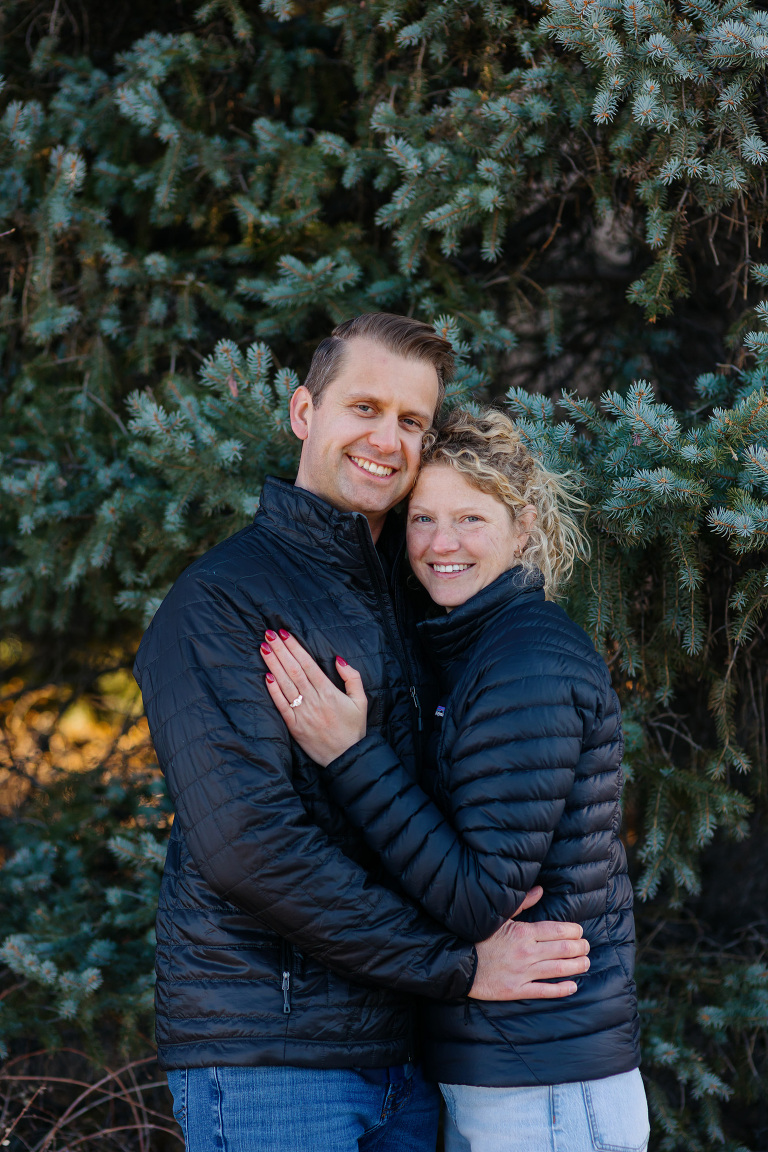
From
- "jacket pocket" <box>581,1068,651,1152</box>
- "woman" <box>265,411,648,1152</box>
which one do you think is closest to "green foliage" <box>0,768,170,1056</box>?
"woman" <box>265,411,648,1152</box>

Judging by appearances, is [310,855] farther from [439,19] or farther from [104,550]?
[439,19]

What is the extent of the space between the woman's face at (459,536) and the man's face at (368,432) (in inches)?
3.9

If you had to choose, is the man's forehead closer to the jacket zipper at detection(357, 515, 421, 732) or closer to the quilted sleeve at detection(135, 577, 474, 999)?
the jacket zipper at detection(357, 515, 421, 732)

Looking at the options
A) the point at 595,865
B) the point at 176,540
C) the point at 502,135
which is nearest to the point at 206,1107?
the point at 595,865

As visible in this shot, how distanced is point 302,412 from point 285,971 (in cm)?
146

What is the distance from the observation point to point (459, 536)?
6.97 ft

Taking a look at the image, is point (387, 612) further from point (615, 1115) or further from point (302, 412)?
point (615, 1115)

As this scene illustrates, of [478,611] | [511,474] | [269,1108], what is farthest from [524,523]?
[269,1108]

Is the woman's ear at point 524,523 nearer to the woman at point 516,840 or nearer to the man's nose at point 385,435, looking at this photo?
the woman at point 516,840

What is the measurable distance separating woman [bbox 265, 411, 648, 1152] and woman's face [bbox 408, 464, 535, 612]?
0.61 ft

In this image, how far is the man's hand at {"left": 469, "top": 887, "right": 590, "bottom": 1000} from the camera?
67.9 inches

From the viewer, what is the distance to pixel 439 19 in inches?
109

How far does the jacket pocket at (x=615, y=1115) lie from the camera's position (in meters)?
1.71

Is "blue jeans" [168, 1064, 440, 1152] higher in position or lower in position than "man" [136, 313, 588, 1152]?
lower
